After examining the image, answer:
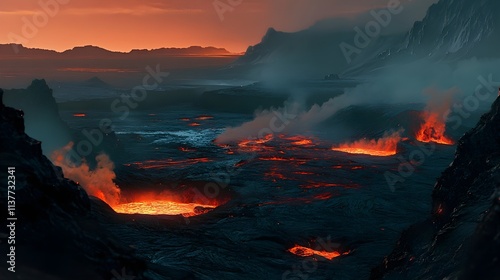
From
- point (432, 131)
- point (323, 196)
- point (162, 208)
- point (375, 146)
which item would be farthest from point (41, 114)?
point (432, 131)

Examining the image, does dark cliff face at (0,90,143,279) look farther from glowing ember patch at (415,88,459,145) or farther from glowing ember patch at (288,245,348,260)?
glowing ember patch at (415,88,459,145)

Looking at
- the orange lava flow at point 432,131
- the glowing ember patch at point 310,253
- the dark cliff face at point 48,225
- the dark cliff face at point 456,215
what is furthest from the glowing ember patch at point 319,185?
the orange lava flow at point 432,131

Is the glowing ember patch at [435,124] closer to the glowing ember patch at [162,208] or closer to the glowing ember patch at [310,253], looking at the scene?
the glowing ember patch at [162,208]

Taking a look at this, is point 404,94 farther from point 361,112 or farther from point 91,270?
point 91,270

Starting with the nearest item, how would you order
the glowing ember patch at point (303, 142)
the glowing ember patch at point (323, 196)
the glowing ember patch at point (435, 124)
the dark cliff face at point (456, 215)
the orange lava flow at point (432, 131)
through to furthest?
the dark cliff face at point (456, 215) → the glowing ember patch at point (323, 196) → the glowing ember patch at point (303, 142) → the orange lava flow at point (432, 131) → the glowing ember patch at point (435, 124)

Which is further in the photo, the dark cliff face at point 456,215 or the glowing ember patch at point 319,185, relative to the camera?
the glowing ember patch at point 319,185

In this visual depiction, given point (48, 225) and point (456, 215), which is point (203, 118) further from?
point (48, 225)
